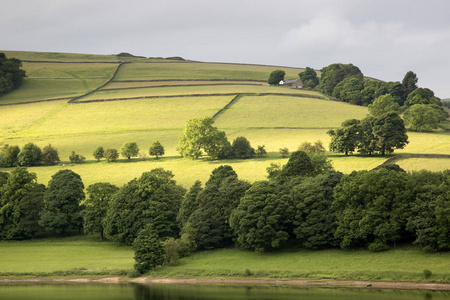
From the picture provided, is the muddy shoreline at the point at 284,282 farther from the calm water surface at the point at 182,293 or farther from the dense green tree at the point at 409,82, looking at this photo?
the dense green tree at the point at 409,82

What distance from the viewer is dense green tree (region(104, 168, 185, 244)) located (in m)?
84.1

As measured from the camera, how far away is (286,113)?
16038 centimetres

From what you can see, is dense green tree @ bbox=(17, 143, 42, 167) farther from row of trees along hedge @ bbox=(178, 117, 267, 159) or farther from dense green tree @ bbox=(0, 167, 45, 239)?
row of trees along hedge @ bbox=(178, 117, 267, 159)

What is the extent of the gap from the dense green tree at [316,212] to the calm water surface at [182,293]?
13.4 metres

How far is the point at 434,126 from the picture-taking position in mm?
142125

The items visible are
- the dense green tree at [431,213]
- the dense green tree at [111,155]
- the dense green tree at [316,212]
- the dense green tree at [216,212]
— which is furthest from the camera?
the dense green tree at [111,155]

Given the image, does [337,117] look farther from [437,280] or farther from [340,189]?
[437,280]

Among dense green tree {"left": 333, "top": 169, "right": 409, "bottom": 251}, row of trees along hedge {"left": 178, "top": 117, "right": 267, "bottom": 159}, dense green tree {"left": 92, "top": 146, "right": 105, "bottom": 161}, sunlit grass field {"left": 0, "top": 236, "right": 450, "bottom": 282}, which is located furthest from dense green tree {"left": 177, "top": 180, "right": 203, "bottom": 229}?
dense green tree {"left": 92, "top": 146, "right": 105, "bottom": 161}

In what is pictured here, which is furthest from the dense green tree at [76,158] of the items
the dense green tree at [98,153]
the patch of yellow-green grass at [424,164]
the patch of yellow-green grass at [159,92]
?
the patch of yellow-green grass at [424,164]

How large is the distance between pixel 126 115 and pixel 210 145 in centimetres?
4768

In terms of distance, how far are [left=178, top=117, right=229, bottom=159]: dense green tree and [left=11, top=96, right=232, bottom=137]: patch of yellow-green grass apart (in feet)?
73.8

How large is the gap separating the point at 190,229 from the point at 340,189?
73.4 feet

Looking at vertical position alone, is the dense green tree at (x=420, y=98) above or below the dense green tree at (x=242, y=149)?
above

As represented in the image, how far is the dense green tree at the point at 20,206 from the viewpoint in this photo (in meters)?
90.8
